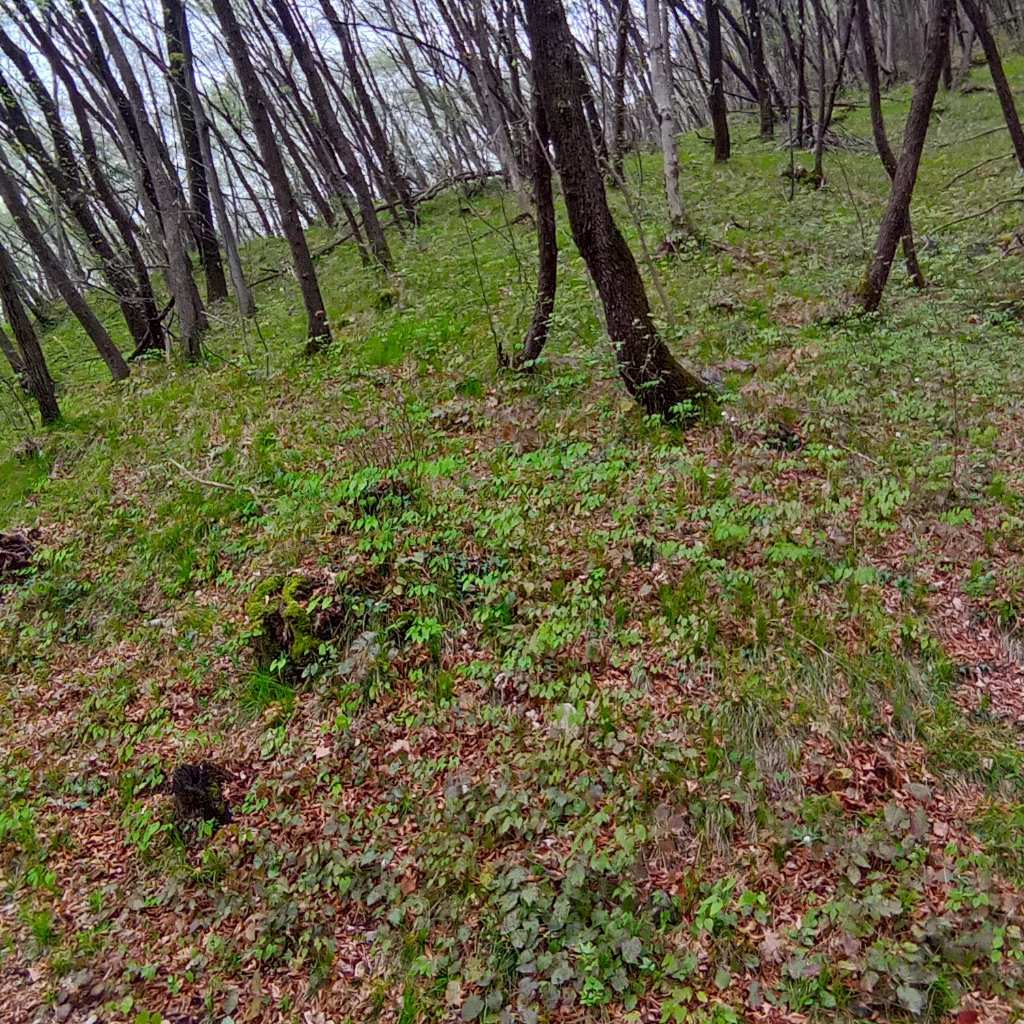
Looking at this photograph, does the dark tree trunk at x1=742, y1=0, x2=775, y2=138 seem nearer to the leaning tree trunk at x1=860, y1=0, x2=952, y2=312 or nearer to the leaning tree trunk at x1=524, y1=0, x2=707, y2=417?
the leaning tree trunk at x1=860, y1=0, x2=952, y2=312

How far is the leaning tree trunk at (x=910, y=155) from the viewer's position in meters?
7.29

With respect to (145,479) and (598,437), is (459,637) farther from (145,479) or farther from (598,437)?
(145,479)

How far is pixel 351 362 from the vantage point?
9328mm

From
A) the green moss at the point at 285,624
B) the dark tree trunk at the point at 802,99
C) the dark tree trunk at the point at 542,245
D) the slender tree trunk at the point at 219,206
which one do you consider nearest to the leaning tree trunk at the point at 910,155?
the dark tree trunk at the point at 542,245

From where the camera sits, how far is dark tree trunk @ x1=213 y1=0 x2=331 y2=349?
9.36 m

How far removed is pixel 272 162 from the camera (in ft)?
31.2

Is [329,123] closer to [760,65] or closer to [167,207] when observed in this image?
[167,207]

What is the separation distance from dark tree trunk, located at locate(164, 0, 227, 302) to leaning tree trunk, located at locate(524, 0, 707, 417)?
31.0 ft

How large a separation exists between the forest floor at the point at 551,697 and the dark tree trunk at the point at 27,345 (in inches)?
94.0

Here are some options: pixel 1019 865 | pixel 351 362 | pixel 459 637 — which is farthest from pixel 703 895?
Answer: pixel 351 362

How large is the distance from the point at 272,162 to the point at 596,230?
6.13 m

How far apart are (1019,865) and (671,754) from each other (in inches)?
62.0

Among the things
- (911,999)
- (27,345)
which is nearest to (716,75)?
(27,345)

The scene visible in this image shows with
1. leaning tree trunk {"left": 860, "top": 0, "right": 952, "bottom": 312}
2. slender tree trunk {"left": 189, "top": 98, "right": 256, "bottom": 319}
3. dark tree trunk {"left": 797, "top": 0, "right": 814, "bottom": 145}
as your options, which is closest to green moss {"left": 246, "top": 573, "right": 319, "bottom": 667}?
leaning tree trunk {"left": 860, "top": 0, "right": 952, "bottom": 312}
